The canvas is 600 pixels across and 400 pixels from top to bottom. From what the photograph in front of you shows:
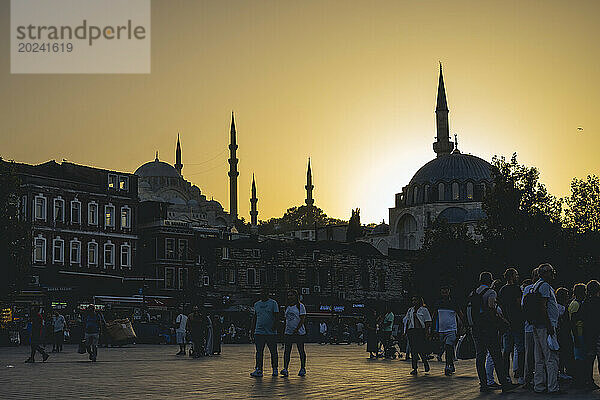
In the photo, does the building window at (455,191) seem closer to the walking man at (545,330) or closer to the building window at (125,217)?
the building window at (125,217)

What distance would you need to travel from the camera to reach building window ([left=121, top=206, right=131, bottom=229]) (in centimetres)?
7369

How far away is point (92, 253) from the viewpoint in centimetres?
7106

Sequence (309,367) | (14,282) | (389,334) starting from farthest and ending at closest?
(14,282), (389,334), (309,367)

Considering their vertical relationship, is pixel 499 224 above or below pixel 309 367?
above

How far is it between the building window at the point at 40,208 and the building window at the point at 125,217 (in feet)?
24.7

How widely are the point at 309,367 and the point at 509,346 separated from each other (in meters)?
6.51

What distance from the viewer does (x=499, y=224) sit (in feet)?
193

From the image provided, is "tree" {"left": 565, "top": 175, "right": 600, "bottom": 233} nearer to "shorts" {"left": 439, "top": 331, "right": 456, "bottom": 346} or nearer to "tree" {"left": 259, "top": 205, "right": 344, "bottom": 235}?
"shorts" {"left": 439, "top": 331, "right": 456, "bottom": 346}

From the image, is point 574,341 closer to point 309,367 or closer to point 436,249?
point 309,367

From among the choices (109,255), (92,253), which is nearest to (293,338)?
(92,253)

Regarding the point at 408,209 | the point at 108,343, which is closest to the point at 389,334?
the point at 108,343

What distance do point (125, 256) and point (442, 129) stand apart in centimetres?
6903

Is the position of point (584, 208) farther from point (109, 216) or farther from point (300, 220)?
point (300, 220)

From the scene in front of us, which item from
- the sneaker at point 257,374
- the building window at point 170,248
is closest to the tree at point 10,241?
the building window at point 170,248
